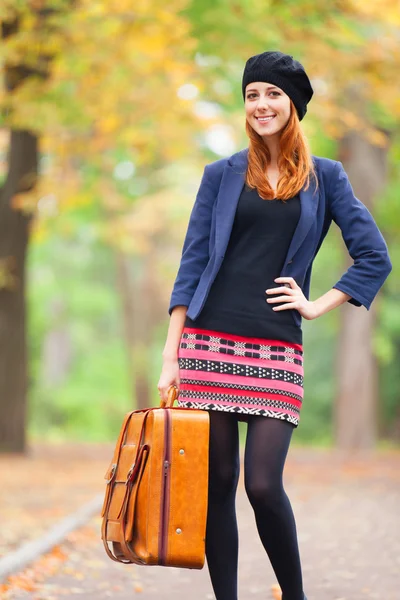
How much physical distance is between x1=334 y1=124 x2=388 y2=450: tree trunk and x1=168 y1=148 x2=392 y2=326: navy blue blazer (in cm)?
1512

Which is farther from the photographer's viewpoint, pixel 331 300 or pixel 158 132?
pixel 158 132

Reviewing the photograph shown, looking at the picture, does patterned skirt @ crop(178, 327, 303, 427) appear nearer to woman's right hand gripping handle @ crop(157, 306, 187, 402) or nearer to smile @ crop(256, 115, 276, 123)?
woman's right hand gripping handle @ crop(157, 306, 187, 402)

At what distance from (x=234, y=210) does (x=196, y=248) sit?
0.23 metres

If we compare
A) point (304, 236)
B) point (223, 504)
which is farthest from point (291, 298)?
point (223, 504)

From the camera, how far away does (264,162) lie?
13.7 ft

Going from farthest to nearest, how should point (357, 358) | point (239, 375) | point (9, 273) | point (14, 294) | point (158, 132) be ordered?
point (357, 358) → point (158, 132) → point (14, 294) → point (9, 273) → point (239, 375)

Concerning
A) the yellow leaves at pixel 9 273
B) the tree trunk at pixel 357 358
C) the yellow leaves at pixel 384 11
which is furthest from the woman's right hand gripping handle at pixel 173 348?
the tree trunk at pixel 357 358

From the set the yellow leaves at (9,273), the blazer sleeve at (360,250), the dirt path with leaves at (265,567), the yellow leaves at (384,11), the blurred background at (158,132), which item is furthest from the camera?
the yellow leaves at (9,273)

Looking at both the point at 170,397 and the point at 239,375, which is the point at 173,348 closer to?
the point at 170,397

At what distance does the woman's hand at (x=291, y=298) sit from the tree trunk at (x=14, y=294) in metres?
11.8

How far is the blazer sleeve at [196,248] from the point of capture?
413 cm

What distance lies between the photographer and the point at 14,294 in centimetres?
1606

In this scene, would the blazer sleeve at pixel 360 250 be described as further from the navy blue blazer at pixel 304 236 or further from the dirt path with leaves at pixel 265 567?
the dirt path with leaves at pixel 265 567

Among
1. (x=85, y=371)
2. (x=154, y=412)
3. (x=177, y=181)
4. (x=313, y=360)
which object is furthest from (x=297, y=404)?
(x=85, y=371)
